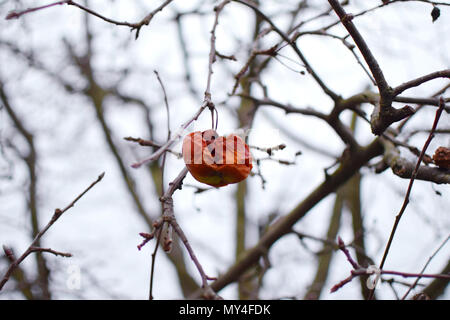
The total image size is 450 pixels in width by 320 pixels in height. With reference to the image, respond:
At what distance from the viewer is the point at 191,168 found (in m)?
1.31

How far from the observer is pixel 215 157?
1330 millimetres

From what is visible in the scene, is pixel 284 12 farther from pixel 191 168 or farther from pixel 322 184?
pixel 191 168

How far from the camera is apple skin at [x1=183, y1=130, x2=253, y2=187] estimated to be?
1.30 metres

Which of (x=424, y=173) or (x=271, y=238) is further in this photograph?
(x=271, y=238)

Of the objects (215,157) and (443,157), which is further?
(443,157)

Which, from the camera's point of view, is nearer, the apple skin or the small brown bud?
the apple skin

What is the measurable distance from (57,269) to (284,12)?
10.3 feet

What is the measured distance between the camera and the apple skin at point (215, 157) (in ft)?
4.27

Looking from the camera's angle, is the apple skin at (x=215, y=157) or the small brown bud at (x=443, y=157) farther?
the small brown bud at (x=443, y=157)

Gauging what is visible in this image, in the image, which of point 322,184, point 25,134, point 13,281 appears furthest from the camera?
point 25,134
